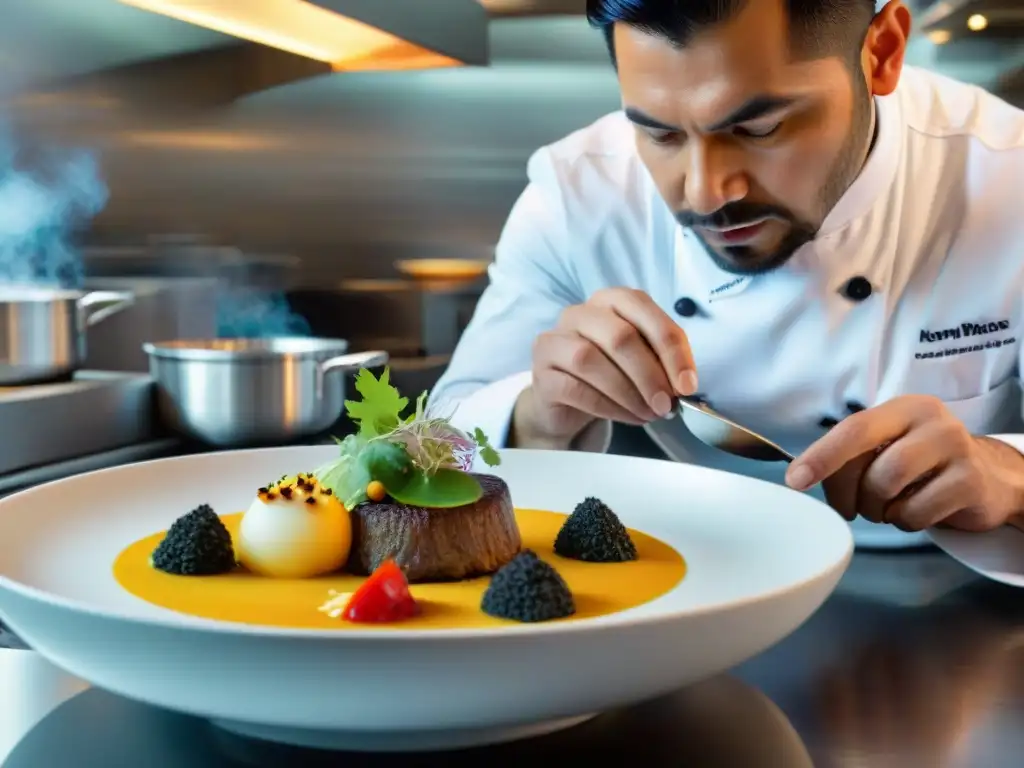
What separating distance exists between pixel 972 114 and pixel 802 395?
0.56 m

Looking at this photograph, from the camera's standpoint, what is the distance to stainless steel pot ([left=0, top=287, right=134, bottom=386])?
1.88 m

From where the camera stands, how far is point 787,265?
1701mm

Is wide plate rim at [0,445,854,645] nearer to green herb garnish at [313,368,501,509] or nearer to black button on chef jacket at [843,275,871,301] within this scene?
green herb garnish at [313,368,501,509]

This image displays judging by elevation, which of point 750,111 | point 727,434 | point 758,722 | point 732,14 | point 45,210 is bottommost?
point 758,722

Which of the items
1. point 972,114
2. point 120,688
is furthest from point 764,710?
point 972,114

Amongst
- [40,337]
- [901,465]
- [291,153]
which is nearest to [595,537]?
[901,465]

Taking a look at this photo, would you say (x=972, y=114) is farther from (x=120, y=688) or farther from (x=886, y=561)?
(x=120, y=688)

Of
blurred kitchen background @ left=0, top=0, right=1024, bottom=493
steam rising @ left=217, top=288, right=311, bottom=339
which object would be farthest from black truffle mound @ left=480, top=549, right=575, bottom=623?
steam rising @ left=217, top=288, right=311, bottom=339

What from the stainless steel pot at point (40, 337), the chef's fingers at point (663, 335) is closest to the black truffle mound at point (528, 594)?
the chef's fingers at point (663, 335)

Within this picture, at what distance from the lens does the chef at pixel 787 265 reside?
4.11ft

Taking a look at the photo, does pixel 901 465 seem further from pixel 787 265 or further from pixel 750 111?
pixel 787 265

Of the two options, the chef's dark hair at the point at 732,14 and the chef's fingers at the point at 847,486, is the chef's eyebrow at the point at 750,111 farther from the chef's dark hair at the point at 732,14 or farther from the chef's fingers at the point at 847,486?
the chef's fingers at the point at 847,486

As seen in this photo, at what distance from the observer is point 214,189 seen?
9.17 feet

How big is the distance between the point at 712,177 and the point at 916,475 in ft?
1.43
